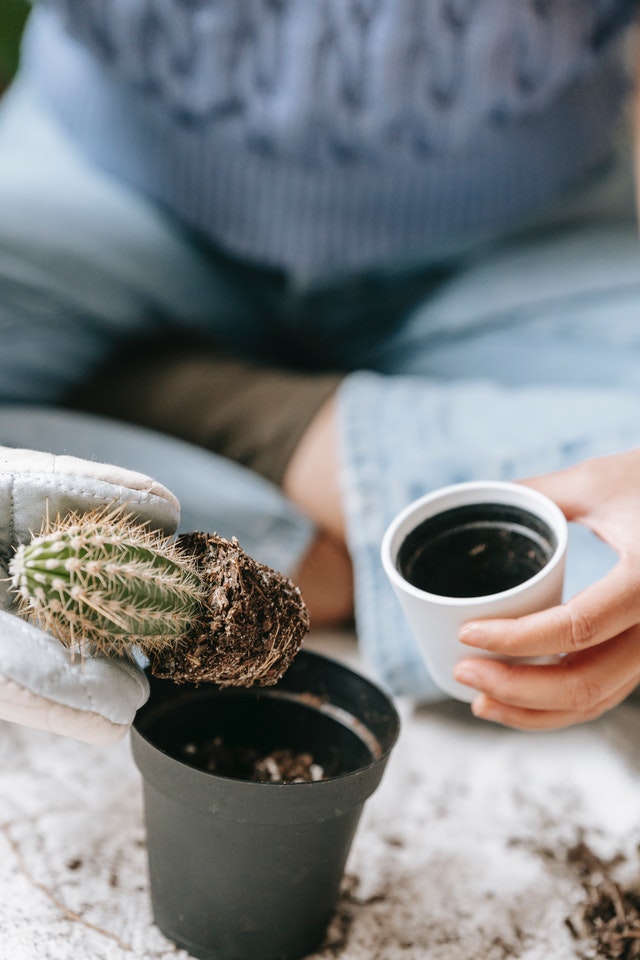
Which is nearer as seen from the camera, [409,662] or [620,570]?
[620,570]

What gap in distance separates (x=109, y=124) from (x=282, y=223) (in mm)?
223

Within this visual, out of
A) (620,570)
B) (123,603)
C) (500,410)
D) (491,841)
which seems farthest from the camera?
(500,410)

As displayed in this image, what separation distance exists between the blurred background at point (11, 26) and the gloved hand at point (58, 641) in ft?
3.05

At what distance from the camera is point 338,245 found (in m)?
1.03

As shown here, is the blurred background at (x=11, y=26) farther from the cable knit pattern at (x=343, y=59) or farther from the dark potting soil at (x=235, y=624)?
the dark potting soil at (x=235, y=624)

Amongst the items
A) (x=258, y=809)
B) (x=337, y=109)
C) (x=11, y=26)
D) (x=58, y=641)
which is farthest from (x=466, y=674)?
(x=11, y=26)

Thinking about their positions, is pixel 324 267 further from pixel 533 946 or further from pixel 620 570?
pixel 533 946

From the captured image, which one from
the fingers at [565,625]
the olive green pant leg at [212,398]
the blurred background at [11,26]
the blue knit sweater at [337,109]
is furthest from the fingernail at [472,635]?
the blurred background at [11,26]

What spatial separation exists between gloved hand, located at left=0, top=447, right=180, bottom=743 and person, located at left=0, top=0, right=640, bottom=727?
1.14ft

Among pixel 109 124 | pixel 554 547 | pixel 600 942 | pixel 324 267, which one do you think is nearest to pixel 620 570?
pixel 554 547

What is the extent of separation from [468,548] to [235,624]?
197mm

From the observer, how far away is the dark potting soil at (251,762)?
0.65 m

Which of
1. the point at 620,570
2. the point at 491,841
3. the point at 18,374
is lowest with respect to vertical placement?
the point at 491,841

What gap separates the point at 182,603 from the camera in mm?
500
